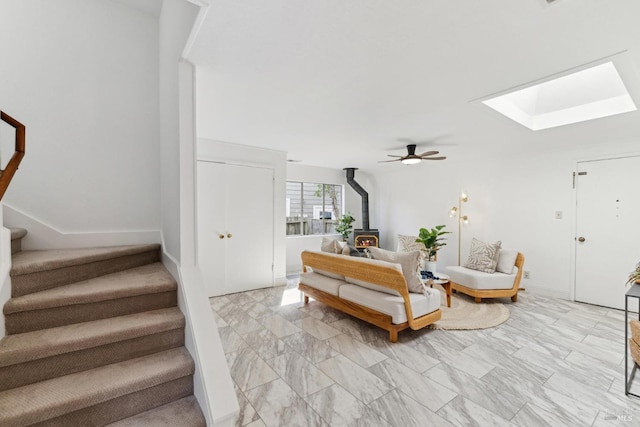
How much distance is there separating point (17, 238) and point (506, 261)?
569cm

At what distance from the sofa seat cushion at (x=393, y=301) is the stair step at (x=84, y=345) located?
6.43 feet

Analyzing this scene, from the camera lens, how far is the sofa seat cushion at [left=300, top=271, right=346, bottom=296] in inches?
139

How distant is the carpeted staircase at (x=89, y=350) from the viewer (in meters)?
1.31

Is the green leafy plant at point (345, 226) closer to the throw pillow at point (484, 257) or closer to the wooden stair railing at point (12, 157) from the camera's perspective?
the throw pillow at point (484, 257)

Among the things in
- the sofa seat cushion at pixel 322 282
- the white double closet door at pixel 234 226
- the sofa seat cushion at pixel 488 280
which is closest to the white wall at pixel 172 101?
the white double closet door at pixel 234 226

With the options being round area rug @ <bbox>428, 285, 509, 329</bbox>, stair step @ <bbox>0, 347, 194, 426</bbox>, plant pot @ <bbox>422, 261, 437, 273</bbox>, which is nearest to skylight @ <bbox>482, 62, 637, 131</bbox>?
plant pot @ <bbox>422, 261, 437, 273</bbox>

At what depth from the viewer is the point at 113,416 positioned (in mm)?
1383

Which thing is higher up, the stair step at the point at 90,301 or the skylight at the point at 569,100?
the skylight at the point at 569,100

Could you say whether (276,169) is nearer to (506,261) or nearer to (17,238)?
(17,238)

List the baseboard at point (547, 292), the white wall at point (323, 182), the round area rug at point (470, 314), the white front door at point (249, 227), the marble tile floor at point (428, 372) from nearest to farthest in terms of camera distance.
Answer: the marble tile floor at point (428, 372), the round area rug at point (470, 314), the baseboard at point (547, 292), the white front door at point (249, 227), the white wall at point (323, 182)

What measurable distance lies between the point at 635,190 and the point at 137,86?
6240mm

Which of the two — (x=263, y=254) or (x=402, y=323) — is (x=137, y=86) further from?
(x=402, y=323)

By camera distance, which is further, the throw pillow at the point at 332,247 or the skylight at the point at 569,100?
the throw pillow at the point at 332,247

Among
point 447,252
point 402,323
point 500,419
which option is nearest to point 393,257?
point 402,323
